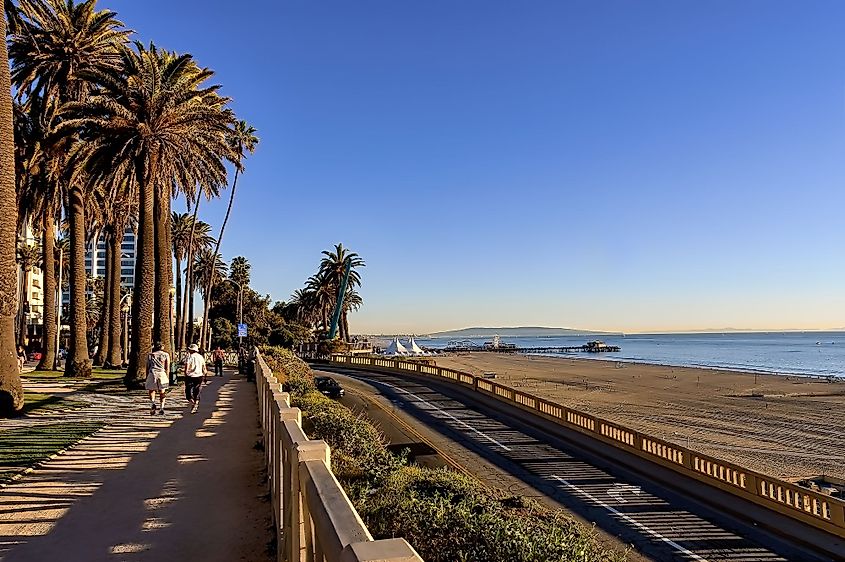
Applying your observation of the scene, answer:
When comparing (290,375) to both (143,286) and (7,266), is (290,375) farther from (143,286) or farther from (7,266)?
(143,286)

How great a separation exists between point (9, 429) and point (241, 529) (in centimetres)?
1052

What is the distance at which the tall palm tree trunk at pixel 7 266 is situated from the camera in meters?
16.1

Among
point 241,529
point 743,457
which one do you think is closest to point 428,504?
point 241,529

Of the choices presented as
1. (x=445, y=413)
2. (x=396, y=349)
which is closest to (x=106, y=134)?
(x=445, y=413)

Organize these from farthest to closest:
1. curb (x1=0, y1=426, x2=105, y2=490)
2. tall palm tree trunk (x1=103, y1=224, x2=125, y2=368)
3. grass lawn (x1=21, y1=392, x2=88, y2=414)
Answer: tall palm tree trunk (x1=103, y1=224, x2=125, y2=368)
grass lawn (x1=21, y1=392, x2=88, y2=414)
curb (x1=0, y1=426, x2=105, y2=490)

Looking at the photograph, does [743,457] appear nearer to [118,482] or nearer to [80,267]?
[118,482]

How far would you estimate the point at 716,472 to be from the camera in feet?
50.5

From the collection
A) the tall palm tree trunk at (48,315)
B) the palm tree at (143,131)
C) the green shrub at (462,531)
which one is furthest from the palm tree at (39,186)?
the green shrub at (462,531)

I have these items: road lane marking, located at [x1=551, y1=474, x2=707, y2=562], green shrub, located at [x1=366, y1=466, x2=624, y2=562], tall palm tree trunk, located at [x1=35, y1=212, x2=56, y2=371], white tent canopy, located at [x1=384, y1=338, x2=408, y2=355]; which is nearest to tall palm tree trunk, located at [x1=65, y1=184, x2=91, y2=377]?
tall palm tree trunk, located at [x1=35, y1=212, x2=56, y2=371]

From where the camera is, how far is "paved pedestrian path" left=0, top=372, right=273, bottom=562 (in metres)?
6.21

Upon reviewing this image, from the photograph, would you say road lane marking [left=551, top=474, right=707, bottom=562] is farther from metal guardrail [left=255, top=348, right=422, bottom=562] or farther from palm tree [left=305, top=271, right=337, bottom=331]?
palm tree [left=305, top=271, right=337, bottom=331]

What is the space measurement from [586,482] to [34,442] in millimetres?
12955

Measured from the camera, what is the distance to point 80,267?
96.7 feet

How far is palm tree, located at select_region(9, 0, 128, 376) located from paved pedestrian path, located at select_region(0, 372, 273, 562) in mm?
18448
